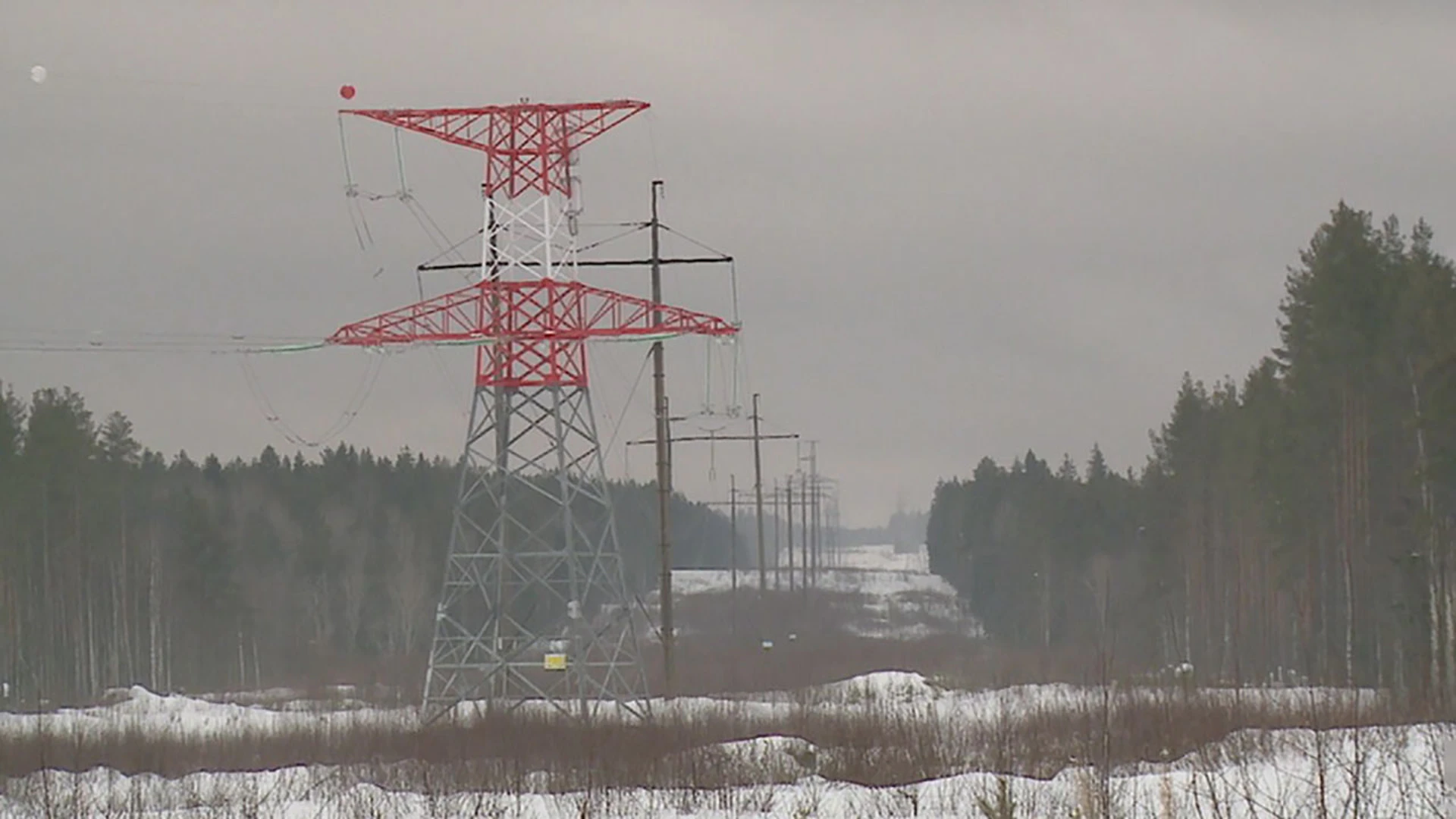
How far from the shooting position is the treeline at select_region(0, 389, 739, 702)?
58.2 metres

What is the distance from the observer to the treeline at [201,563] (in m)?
58.2

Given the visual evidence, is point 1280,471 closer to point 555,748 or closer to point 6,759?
point 555,748

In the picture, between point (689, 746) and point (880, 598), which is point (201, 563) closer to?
point (689, 746)

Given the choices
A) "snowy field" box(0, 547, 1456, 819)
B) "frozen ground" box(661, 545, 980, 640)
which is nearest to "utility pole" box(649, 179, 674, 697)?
"snowy field" box(0, 547, 1456, 819)

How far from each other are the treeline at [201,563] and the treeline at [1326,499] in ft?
74.0

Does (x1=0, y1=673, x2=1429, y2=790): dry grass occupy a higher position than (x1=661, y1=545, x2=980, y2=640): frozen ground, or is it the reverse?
(x1=0, y1=673, x2=1429, y2=790): dry grass

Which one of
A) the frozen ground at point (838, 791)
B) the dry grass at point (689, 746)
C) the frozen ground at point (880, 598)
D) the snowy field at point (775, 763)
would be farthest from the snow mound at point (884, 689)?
the frozen ground at point (880, 598)

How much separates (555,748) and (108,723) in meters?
10.4

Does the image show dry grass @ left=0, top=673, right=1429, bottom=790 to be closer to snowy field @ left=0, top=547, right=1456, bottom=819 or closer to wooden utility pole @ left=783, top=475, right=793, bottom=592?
snowy field @ left=0, top=547, right=1456, bottom=819

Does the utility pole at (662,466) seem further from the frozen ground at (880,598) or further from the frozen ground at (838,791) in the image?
the frozen ground at (880,598)

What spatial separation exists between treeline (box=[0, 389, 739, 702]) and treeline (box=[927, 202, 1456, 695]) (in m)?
22.6

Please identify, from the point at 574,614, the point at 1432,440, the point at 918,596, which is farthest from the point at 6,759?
the point at 918,596

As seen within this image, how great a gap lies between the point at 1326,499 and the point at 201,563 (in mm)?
35654

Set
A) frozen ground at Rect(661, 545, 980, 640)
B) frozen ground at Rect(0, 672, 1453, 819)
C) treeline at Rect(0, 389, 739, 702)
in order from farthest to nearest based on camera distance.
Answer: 1. frozen ground at Rect(661, 545, 980, 640)
2. treeline at Rect(0, 389, 739, 702)
3. frozen ground at Rect(0, 672, 1453, 819)
